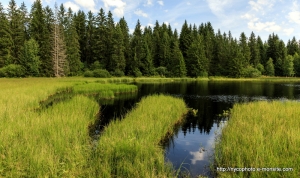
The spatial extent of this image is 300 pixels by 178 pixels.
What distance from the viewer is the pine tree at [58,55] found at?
54.6 m

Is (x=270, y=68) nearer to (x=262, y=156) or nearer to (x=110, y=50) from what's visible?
(x=110, y=50)

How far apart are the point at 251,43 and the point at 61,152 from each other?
105 m

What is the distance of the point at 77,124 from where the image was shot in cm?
990

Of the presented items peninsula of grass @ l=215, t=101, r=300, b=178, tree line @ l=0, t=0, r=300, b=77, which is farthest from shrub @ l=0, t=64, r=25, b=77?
peninsula of grass @ l=215, t=101, r=300, b=178

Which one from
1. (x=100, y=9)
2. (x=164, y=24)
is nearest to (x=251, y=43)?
(x=164, y=24)

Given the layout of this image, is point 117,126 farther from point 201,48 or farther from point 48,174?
point 201,48

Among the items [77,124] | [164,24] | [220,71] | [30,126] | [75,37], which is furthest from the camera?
[164,24]

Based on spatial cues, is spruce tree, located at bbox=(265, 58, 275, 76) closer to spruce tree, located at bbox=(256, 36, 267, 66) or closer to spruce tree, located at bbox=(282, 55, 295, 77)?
spruce tree, located at bbox=(282, 55, 295, 77)

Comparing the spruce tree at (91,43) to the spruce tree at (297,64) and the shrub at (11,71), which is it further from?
the spruce tree at (297,64)

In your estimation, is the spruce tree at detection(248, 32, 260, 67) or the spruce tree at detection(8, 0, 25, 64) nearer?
the spruce tree at detection(8, 0, 25, 64)

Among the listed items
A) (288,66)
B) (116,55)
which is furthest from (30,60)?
(288,66)

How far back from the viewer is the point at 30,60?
51.6 m

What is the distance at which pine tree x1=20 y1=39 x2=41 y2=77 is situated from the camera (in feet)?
168

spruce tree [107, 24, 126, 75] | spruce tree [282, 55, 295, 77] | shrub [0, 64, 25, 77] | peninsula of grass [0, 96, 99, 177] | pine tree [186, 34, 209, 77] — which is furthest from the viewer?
spruce tree [282, 55, 295, 77]
